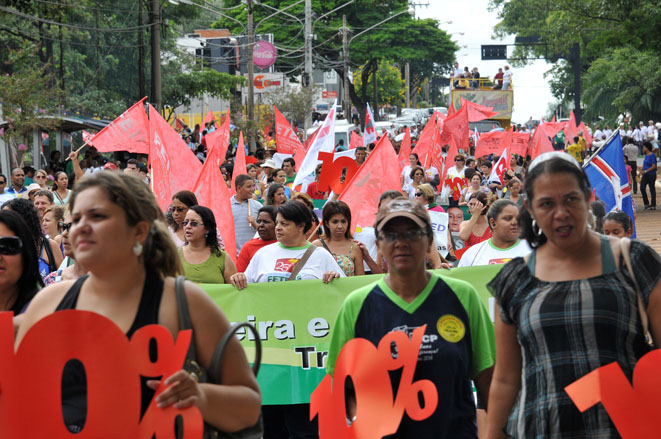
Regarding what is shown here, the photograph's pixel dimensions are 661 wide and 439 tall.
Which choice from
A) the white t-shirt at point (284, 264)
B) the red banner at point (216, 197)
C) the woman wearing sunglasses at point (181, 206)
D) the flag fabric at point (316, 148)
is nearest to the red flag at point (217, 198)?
the red banner at point (216, 197)

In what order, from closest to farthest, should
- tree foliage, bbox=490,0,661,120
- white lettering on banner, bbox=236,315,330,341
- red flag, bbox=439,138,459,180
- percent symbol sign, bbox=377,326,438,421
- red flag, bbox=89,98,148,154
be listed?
percent symbol sign, bbox=377,326,438,421 → white lettering on banner, bbox=236,315,330,341 → red flag, bbox=89,98,148,154 → red flag, bbox=439,138,459,180 → tree foliage, bbox=490,0,661,120

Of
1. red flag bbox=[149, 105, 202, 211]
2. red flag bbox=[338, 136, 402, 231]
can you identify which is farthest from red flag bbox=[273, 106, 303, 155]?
red flag bbox=[338, 136, 402, 231]

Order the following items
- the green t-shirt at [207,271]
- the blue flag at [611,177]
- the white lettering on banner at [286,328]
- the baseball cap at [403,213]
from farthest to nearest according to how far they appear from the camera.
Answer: the blue flag at [611,177] < the green t-shirt at [207,271] < the white lettering on banner at [286,328] < the baseball cap at [403,213]

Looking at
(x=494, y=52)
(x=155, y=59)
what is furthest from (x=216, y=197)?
(x=494, y=52)

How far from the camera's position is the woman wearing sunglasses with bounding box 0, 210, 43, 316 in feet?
A: 12.1

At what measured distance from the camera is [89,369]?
2826 millimetres

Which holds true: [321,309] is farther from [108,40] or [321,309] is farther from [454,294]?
[108,40]

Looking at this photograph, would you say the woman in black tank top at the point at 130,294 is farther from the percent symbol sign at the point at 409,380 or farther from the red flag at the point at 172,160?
the red flag at the point at 172,160

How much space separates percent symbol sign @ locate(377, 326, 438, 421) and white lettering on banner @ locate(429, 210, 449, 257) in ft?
18.0

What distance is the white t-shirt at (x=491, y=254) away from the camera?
6.64 m

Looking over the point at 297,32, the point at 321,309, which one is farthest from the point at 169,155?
the point at 297,32

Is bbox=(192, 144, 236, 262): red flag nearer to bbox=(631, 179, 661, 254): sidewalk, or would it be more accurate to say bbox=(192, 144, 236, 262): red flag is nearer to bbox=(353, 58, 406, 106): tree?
bbox=(631, 179, 661, 254): sidewalk

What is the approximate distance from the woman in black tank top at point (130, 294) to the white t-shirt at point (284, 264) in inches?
146

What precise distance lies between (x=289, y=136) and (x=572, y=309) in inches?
648
